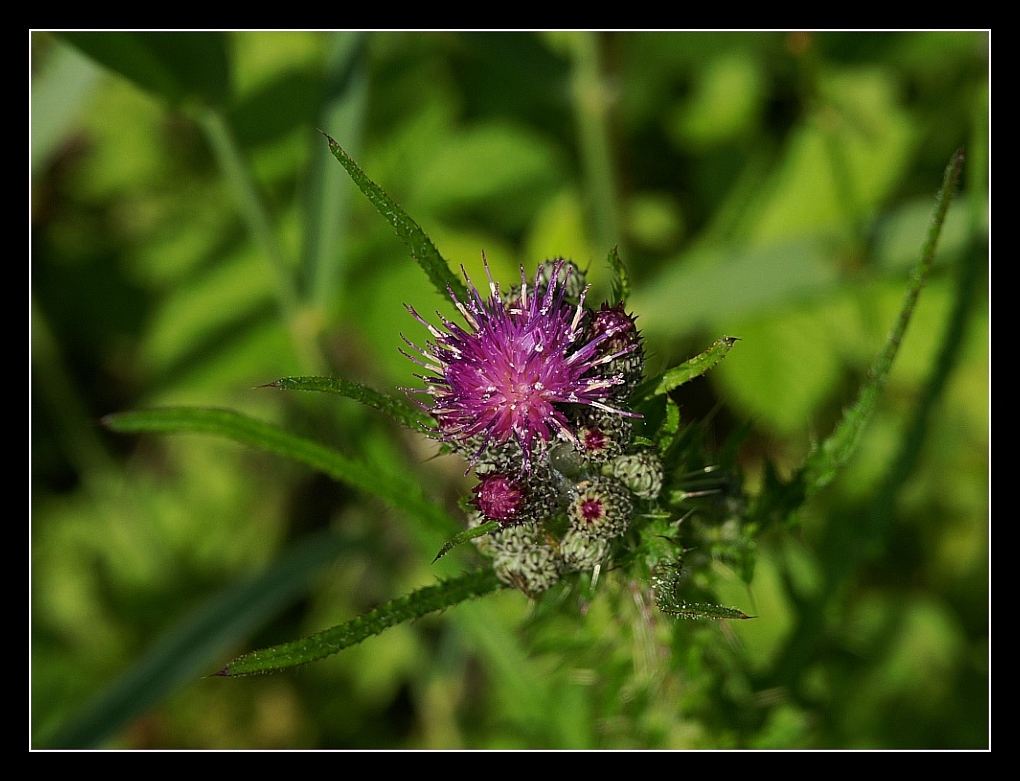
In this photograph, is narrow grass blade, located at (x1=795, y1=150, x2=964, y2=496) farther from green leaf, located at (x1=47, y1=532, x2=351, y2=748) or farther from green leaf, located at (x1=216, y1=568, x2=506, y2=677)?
green leaf, located at (x1=47, y1=532, x2=351, y2=748)

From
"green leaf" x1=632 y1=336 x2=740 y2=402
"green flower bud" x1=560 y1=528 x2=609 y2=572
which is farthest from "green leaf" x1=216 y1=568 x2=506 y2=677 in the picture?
"green leaf" x1=632 y1=336 x2=740 y2=402

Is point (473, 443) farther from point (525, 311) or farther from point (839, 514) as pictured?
point (839, 514)

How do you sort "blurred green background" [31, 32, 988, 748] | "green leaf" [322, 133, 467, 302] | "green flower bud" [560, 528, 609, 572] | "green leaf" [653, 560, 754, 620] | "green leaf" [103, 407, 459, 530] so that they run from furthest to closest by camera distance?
1. "blurred green background" [31, 32, 988, 748]
2. "green leaf" [103, 407, 459, 530]
3. "green flower bud" [560, 528, 609, 572]
4. "green leaf" [322, 133, 467, 302]
5. "green leaf" [653, 560, 754, 620]

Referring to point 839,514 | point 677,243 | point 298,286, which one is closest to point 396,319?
point 298,286

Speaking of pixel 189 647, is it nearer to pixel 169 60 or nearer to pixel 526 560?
pixel 526 560

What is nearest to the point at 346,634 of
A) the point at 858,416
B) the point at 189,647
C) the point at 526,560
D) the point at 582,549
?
the point at 526,560

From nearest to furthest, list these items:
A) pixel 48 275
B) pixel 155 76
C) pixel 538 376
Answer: pixel 538 376 < pixel 155 76 < pixel 48 275
